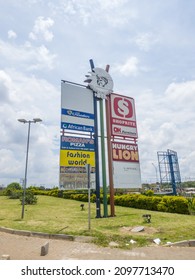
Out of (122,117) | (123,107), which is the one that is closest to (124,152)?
(122,117)

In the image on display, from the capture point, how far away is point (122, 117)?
14578 millimetres

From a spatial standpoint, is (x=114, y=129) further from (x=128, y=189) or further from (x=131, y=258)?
(x=131, y=258)

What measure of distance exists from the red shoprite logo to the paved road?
9157mm

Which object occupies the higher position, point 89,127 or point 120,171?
point 89,127

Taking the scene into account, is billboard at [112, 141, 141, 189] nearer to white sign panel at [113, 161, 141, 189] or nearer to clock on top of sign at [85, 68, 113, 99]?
white sign panel at [113, 161, 141, 189]

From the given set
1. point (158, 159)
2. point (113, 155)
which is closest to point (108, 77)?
point (113, 155)

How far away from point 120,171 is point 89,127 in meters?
3.28

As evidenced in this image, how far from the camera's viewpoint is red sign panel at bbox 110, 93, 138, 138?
46.4 ft

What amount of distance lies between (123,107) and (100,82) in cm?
226

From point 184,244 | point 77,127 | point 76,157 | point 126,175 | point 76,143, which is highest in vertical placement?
point 77,127

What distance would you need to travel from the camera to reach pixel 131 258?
223 inches

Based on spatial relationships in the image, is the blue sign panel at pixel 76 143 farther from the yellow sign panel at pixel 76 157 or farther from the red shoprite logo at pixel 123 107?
the red shoprite logo at pixel 123 107

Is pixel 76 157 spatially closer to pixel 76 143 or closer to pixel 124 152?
pixel 76 143

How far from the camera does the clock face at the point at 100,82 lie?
13.8 meters
